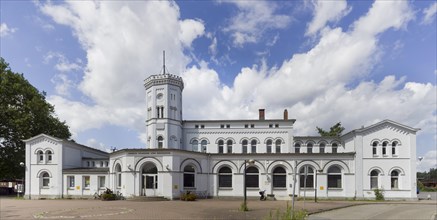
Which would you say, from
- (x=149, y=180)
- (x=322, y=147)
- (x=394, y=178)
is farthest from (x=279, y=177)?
(x=149, y=180)

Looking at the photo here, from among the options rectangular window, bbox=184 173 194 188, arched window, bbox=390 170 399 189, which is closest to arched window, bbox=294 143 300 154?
arched window, bbox=390 170 399 189

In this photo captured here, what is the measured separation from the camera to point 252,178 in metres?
37.8

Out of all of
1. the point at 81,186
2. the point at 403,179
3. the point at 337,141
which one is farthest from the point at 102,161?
the point at 403,179

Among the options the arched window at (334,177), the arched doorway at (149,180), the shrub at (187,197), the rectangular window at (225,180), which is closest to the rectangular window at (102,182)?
the arched doorway at (149,180)

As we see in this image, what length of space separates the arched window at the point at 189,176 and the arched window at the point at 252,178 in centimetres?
627

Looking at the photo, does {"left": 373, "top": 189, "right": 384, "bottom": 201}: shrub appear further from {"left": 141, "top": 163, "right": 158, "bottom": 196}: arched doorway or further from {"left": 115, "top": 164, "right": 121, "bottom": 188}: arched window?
{"left": 115, "top": 164, "right": 121, "bottom": 188}: arched window

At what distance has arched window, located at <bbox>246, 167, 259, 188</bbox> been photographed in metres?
37.7

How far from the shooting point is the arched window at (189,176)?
1399 inches

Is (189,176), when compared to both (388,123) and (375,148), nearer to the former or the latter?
(375,148)

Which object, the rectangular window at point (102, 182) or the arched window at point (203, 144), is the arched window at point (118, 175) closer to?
the rectangular window at point (102, 182)

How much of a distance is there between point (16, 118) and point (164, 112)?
19195 millimetres

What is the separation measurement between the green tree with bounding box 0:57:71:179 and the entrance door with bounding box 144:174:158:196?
20.3 meters

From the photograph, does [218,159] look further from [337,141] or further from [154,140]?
[337,141]

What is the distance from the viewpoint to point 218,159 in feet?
125
